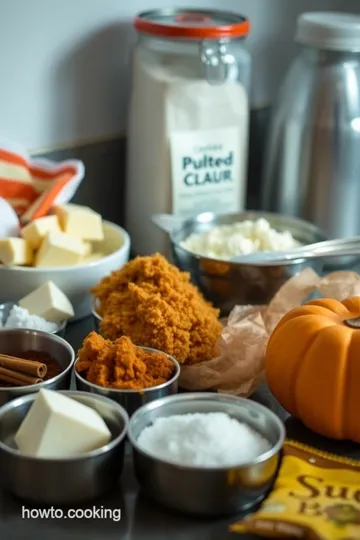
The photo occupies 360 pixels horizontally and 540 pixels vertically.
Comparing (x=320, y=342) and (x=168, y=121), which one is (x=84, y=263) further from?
(x=320, y=342)

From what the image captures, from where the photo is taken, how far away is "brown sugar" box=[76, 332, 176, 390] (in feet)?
2.57

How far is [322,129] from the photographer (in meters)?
1.14

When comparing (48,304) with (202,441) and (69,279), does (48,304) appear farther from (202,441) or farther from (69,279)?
(202,441)

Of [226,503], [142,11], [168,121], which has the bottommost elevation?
[226,503]

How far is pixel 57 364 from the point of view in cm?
85

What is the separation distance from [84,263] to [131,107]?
24cm

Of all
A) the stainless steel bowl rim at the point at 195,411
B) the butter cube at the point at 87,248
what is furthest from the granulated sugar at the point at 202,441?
the butter cube at the point at 87,248

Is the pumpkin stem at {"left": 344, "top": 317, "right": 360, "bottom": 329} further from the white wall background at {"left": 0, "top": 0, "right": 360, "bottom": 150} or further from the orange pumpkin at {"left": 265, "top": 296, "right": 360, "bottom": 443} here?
the white wall background at {"left": 0, "top": 0, "right": 360, "bottom": 150}

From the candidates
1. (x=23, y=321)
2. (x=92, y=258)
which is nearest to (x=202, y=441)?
(x=23, y=321)

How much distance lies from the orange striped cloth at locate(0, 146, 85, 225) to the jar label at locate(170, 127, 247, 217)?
0.12m

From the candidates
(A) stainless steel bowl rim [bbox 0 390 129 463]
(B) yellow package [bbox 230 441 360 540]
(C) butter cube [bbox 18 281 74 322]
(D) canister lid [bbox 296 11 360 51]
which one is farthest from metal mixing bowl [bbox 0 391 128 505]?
(D) canister lid [bbox 296 11 360 51]

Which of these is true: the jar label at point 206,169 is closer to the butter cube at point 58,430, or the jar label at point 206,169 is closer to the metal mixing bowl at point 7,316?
the metal mixing bowl at point 7,316

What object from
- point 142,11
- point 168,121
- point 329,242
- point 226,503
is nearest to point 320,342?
point 226,503

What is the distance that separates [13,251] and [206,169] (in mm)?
288
